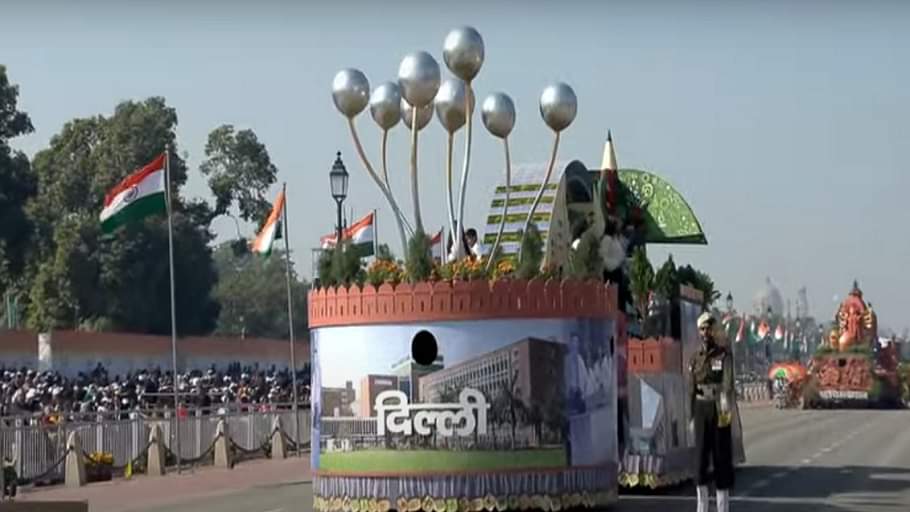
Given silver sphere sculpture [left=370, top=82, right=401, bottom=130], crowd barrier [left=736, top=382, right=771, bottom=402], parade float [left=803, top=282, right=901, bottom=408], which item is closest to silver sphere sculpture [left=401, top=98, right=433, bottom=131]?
silver sphere sculpture [left=370, top=82, right=401, bottom=130]

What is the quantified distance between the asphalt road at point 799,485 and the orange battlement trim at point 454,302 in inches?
118

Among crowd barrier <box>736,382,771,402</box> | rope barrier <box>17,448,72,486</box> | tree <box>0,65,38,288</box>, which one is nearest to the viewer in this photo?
rope barrier <box>17,448,72,486</box>

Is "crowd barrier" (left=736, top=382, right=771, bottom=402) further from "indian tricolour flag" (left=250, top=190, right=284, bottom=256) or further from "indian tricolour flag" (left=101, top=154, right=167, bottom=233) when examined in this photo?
"indian tricolour flag" (left=101, top=154, right=167, bottom=233)

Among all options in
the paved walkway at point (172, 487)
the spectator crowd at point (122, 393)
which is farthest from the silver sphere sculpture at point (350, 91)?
the spectator crowd at point (122, 393)

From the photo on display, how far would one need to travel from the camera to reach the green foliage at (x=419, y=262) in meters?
18.1

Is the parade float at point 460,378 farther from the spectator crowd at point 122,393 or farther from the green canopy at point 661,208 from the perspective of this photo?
the spectator crowd at point 122,393

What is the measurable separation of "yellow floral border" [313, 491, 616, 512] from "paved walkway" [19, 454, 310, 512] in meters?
6.16

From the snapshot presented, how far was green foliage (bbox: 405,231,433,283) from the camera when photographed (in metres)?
18.1

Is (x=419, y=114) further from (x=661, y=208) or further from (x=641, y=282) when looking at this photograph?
(x=661, y=208)

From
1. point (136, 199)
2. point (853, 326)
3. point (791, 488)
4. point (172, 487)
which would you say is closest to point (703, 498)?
point (791, 488)

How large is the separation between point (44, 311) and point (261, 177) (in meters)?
13.8

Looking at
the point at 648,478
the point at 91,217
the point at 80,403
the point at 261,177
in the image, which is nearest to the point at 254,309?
the point at 261,177

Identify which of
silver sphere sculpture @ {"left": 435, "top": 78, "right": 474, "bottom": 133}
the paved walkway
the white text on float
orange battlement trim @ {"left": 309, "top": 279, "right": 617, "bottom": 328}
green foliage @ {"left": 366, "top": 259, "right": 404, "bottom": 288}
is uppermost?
silver sphere sculpture @ {"left": 435, "top": 78, "right": 474, "bottom": 133}

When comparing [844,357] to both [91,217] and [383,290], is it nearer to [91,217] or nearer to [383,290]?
[91,217]
